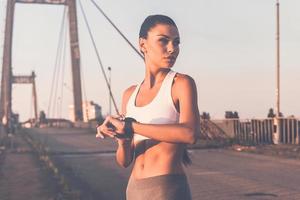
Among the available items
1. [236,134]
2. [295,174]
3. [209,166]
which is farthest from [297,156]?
[236,134]

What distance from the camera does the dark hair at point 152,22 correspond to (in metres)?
2.45

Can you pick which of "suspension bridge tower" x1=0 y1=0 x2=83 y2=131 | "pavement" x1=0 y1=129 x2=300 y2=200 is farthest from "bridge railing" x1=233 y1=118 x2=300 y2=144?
"suspension bridge tower" x1=0 y1=0 x2=83 y2=131

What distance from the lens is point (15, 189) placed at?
11.8 m

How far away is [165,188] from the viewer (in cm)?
235

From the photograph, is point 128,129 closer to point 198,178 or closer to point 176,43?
point 176,43

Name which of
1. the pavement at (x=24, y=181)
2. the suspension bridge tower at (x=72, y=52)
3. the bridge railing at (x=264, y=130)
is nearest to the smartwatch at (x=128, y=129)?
the pavement at (x=24, y=181)

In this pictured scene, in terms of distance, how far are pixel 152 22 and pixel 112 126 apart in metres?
0.50

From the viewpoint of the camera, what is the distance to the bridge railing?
88.8ft

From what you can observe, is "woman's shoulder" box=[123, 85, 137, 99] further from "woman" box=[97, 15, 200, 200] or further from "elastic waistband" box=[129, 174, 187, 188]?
"elastic waistband" box=[129, 174, 187, 188]

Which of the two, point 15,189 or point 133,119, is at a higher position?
point 133,119

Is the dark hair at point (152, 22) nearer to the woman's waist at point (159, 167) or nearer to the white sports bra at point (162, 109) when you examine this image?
the white sports bra at point (162, 109)

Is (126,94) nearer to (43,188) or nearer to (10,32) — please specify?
(43,188)

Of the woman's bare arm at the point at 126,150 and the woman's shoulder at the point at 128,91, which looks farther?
the woman's shoulder at the point at 128,91

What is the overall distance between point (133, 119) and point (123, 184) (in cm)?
1075
